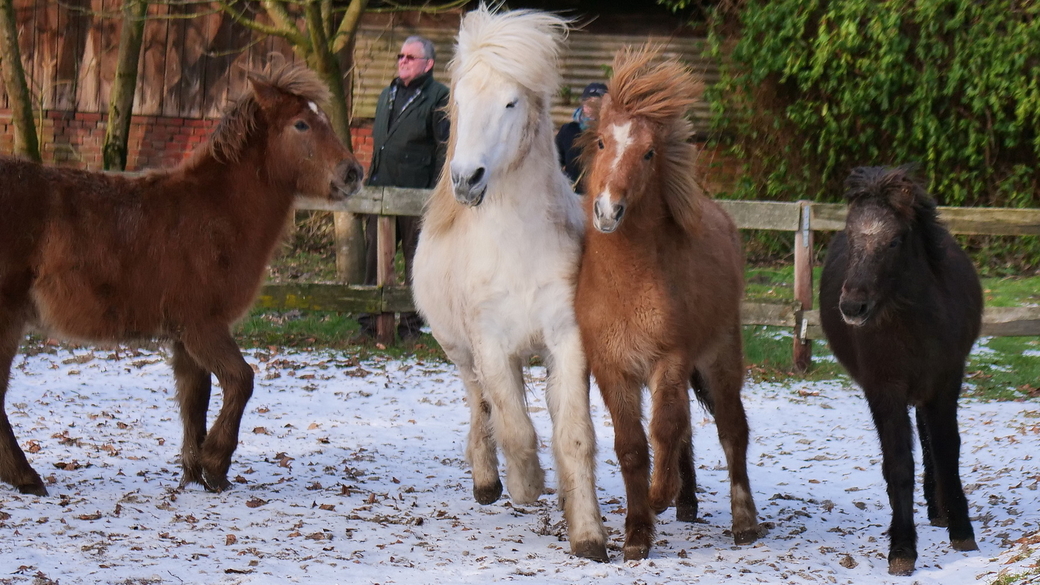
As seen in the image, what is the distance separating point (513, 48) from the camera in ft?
15.3

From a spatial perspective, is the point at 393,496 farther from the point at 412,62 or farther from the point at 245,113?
the point at 412,62

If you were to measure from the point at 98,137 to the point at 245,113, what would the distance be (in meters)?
8.76

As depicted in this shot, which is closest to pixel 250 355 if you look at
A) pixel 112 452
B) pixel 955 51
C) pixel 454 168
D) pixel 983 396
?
pixel 112 452

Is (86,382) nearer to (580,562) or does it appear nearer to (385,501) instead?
(385,501)

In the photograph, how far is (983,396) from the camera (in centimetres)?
784

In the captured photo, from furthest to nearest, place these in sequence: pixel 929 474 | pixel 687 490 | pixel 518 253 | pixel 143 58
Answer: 1. pixel 143 58
2. pixel 687 490
3. pixel 929 474
4. pixel 518 253

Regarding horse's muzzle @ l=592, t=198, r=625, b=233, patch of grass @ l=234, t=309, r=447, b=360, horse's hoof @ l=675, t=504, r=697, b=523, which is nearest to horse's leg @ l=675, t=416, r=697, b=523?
horse's hoof @ l=675, t=504, r=697, b=523

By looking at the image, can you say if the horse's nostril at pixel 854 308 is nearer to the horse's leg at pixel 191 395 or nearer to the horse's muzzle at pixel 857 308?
the horse's muzzle at pixel 857 308

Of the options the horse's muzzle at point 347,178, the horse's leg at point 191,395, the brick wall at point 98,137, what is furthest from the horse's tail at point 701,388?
the brick wall at point 98,137

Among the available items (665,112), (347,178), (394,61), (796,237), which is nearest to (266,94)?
(347,178)

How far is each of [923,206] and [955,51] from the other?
329 inches

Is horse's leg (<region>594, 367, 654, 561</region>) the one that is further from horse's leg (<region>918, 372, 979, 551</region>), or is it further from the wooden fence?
the wooden fence

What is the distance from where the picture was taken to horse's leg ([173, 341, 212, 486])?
216 inches

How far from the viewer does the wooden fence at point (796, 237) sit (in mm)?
8508
